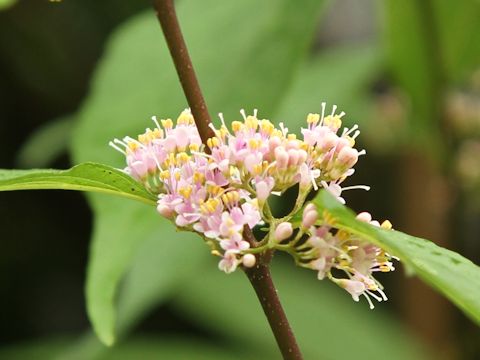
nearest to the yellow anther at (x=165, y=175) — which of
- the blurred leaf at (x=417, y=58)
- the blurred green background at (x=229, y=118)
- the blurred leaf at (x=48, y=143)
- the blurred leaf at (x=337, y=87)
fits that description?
the blurred green background at (x=229, y=118)

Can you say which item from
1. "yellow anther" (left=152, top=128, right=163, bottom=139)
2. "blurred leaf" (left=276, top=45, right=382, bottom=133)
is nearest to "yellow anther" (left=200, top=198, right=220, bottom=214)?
"yellow anther" (left=152, top=128, right=163, bottom=139)

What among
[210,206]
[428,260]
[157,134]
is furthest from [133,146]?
[428,260]

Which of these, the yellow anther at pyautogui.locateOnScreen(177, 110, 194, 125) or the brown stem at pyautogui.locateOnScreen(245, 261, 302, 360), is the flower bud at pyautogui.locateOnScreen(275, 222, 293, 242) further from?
the yellow anther at pyautogui.locateOnScreen(177, 110, 194, 125)

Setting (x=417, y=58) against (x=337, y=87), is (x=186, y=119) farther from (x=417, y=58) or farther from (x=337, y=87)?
(x=337, y=87)

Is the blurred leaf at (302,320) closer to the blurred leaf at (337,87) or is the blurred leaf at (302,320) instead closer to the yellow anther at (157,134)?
the blurred leaf at (337,87)

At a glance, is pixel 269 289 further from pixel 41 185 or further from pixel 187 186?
pixel 41 185

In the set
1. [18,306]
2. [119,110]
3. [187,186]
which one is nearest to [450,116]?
→ [119,110]
